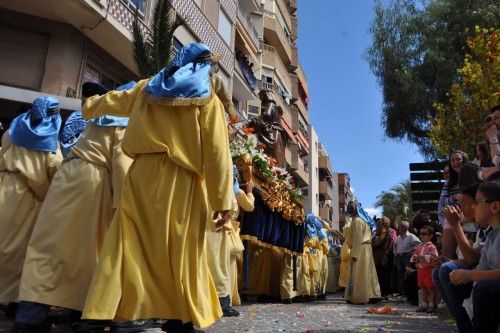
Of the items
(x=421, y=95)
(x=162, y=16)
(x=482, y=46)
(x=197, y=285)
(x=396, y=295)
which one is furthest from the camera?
(x=421, y=95)

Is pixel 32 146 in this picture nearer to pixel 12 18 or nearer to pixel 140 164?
pixel 140 164

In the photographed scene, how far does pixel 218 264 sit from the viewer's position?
18.6 feet

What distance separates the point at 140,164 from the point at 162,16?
7.25 meters

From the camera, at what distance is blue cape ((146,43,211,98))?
3.39m

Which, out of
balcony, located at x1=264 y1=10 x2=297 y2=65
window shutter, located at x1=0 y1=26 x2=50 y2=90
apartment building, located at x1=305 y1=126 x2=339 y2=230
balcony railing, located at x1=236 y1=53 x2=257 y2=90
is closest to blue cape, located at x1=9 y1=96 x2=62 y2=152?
window shutter, located at x1=0 y1=26 x2=50 y2=90

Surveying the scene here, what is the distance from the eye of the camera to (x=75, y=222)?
3.78 m

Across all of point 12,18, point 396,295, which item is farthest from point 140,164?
point 396,295

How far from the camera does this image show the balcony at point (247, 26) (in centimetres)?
2310

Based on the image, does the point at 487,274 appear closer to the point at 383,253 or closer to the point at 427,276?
the point at 427,276

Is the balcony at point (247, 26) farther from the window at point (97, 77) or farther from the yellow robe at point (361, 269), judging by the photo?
the yellow robe at point (361, 269)

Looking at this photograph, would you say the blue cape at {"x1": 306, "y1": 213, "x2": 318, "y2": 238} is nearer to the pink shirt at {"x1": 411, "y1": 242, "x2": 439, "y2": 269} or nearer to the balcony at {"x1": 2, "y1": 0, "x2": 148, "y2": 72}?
the pink shirt at {"x1": 411, "y1": 242, "x2": 439, "y2": 269}

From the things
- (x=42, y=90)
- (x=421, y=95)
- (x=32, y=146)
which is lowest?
(x=32, y=146)

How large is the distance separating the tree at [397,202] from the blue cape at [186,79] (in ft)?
141

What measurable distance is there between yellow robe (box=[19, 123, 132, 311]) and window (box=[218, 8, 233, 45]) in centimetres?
1654
